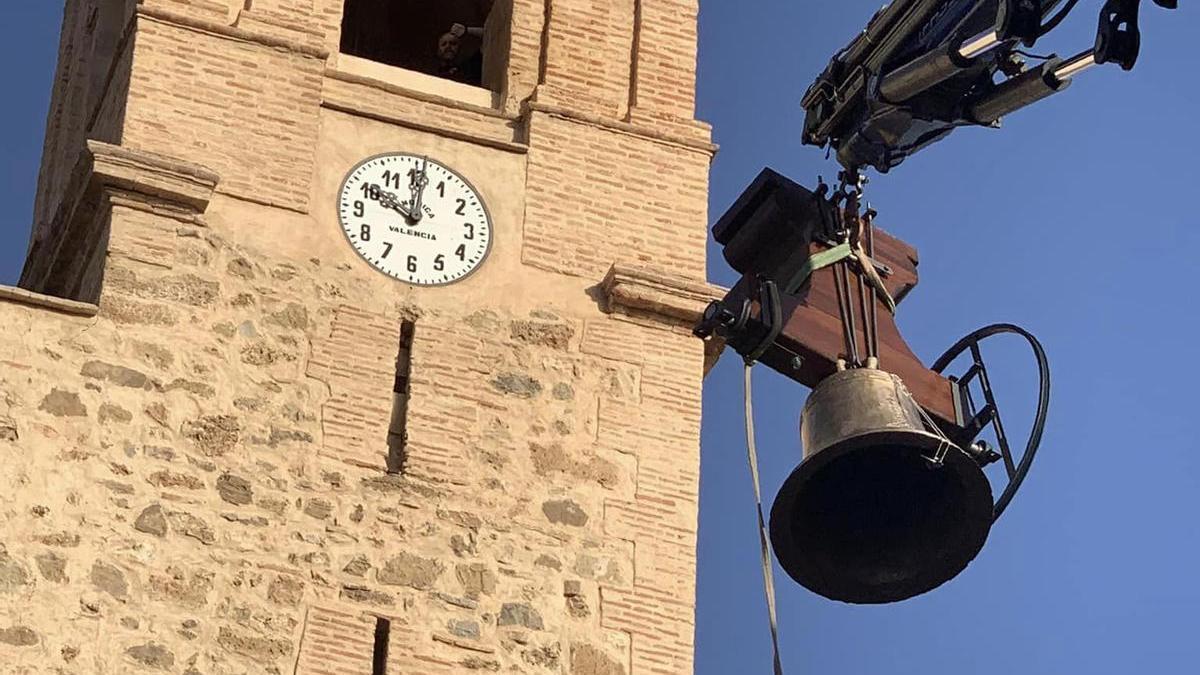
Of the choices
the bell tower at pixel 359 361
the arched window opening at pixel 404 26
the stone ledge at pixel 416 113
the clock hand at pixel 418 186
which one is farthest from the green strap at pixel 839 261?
Result: the arched window opening at pixel 404 26

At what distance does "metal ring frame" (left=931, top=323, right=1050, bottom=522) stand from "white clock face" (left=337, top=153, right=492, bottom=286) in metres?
5.92

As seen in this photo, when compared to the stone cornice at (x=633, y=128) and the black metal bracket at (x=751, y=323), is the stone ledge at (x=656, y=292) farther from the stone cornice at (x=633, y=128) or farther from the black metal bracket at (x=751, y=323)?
the black metal bracket at (x=751, y=323)

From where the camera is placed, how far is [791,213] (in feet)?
41.9

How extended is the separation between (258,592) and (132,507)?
0.78 metres

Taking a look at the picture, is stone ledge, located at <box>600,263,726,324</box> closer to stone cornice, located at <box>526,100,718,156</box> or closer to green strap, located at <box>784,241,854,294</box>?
stone cornice, located at <box>526,100,718,156</box>

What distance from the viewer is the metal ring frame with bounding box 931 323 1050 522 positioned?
1206cm

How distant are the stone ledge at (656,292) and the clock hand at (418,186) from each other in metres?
1.13

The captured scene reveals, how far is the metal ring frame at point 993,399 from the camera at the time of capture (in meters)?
12.1

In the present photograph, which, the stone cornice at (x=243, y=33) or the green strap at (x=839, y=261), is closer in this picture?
the green strap at (x=839, y=261)

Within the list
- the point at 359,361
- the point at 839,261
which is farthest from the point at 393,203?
the point at 839,261

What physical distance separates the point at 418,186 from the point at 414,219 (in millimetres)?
229

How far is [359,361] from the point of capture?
59.1 feet

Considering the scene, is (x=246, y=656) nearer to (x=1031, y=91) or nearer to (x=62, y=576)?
(x=62, y=576)

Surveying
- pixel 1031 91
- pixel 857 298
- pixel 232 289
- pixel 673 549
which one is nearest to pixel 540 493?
pixel 673 549
